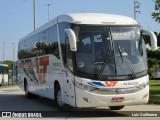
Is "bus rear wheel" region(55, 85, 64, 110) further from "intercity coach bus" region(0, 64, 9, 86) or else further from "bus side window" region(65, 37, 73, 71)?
"intercity coach bus" region(0, 64, 9, 86)

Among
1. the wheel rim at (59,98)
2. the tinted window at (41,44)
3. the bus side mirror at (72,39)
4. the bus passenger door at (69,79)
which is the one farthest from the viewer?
the tinted window at (41,44)

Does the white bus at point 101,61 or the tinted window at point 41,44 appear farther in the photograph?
the tinted window at point 41,44

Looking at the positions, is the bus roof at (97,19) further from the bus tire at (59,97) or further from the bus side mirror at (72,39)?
the bus tire at (59,97)

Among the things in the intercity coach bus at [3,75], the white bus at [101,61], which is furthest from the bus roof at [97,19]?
the intercity coach bus at [3,75]

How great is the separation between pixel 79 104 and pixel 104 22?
2.99 m

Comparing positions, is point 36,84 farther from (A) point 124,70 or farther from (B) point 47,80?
(A) point 124,70

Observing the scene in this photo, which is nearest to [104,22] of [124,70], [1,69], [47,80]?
[124,70]

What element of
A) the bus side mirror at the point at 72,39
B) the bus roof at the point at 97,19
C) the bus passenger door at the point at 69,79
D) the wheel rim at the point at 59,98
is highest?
the bus roof at the point at 97,19

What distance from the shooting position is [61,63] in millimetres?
15320

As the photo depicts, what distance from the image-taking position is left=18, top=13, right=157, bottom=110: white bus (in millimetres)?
13602

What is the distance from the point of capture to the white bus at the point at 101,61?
44.6ft

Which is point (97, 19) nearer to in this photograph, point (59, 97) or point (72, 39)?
point (72, 39)

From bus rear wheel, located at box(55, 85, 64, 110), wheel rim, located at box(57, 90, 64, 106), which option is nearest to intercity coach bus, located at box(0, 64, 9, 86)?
bus rear wheel, located at box(55, 85, 64, 110)

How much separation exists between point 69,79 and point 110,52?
67.1 inches
